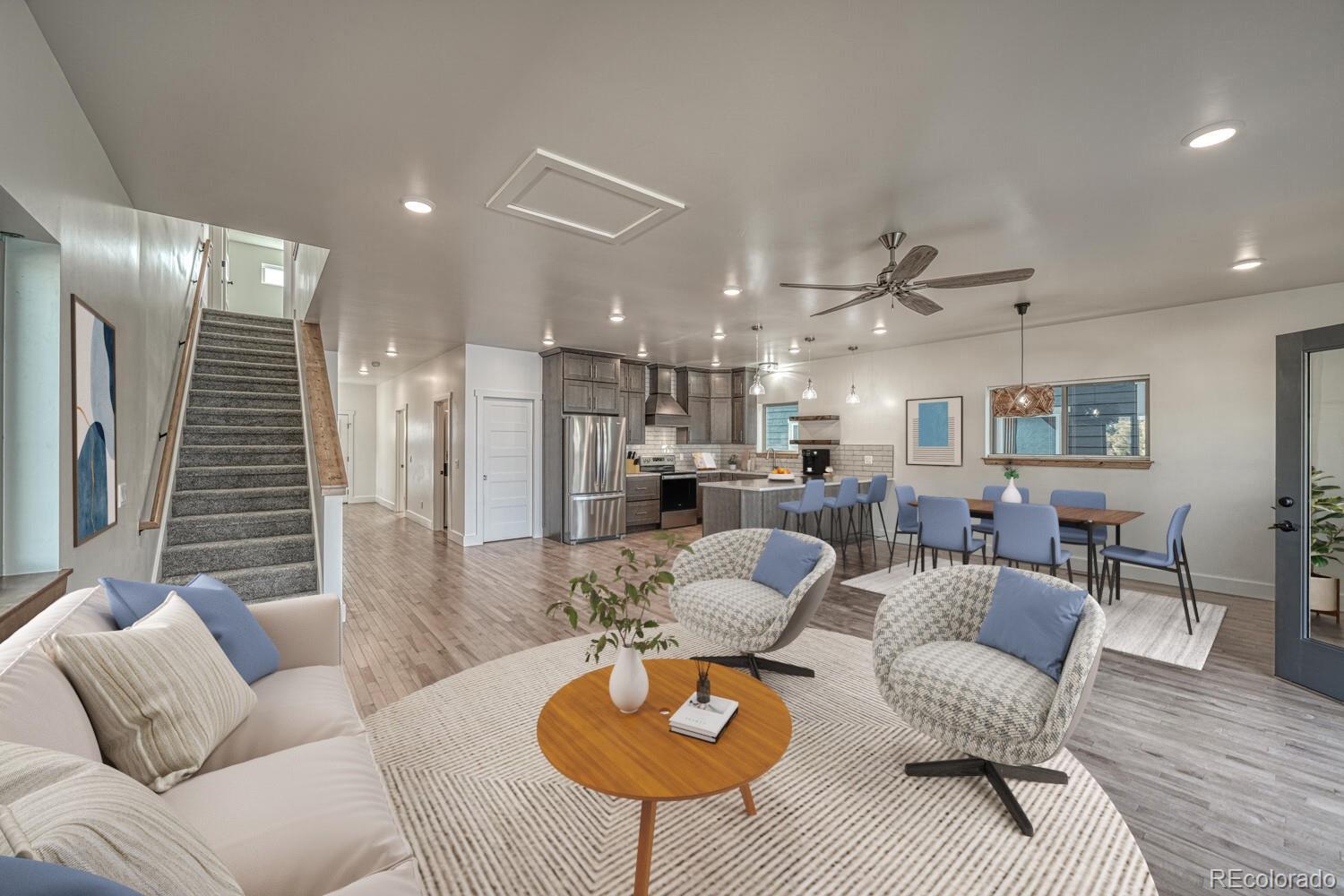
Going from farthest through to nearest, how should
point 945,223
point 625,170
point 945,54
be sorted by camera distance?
point 945,223 → point 625,170 → point 945,54

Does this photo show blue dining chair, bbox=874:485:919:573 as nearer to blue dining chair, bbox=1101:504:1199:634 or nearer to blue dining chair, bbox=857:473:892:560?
blue dining chair, bbox=857:473:892:560

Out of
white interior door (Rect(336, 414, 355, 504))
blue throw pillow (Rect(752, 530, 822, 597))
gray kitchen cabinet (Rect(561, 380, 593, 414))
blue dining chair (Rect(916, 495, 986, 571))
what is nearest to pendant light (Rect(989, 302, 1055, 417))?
blue dining chair (Rect(916, 495, 986, 571))

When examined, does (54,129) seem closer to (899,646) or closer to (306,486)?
(306,486)

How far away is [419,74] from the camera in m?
1.85

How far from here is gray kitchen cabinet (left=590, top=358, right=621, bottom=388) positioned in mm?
7377

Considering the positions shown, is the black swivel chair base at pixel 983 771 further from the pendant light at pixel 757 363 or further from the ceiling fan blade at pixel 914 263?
the pendant light at pixel 757 363

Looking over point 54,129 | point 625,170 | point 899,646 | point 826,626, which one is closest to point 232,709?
point 54,129

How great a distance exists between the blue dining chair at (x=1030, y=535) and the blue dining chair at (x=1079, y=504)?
799 millimetres

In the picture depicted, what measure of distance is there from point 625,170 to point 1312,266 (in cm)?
490

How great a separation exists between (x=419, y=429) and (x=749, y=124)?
783 cm

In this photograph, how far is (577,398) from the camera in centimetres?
717

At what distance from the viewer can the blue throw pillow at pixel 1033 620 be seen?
202 cm

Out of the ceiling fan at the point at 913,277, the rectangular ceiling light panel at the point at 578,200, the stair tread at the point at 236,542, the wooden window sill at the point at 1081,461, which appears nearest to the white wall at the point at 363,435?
the stair tread at the point at 236,542

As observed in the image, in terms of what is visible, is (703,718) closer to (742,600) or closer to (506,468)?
(742,600)
